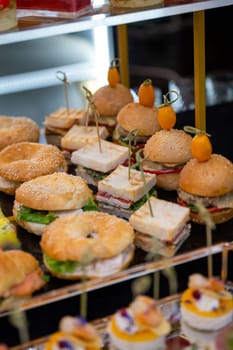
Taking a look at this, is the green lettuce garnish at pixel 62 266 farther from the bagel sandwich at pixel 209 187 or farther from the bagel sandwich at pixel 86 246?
the bagel sandwich at pixel 209 187

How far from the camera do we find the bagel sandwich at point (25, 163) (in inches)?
103

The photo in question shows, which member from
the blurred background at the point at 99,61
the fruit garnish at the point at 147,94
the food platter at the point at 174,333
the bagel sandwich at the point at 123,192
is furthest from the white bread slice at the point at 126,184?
the blurred background at the point at 99,61

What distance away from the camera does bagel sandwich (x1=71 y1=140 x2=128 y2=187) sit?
8.84 ft

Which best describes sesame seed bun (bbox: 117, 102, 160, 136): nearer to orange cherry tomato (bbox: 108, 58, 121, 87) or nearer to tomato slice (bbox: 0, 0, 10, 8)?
orange cherry tomato (bbox: 108, 58, 121, 87)

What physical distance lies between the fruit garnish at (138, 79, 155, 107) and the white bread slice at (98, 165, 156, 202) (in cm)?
36

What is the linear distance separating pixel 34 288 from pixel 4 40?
2.32 ft

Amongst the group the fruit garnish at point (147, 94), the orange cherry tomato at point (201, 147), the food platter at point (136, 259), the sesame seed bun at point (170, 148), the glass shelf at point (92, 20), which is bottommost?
the food platter at point (136, 259)

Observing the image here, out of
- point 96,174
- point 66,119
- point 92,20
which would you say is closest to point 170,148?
point 96,174

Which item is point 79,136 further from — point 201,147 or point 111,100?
point 201,147

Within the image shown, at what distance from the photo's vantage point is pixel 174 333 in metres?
1.94

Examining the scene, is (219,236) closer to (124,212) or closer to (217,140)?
(124,212)

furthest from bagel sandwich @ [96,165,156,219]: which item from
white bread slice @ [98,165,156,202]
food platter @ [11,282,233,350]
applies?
food platter @ [11,282,233,350]

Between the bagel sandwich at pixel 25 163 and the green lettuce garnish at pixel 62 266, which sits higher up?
the bagel sandwich at pixel 25 163

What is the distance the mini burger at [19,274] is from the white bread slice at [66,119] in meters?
1.06
